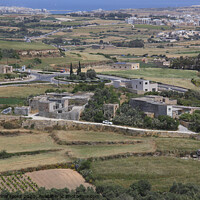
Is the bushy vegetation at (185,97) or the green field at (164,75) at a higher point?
the bushy vegetation at (185,97)

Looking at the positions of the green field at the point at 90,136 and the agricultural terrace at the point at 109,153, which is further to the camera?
the green field at the point at 90,136

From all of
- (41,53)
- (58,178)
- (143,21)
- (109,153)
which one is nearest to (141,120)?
(109,153)

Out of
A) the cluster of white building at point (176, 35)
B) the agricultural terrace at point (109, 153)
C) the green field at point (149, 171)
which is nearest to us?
the green field at point (149, 171)

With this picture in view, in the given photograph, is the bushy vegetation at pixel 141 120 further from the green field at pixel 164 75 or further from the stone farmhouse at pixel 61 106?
the green field at pixel 164 75

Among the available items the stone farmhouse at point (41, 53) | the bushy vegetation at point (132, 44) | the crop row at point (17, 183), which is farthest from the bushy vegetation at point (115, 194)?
the bushy vegetation at point (132, 44)

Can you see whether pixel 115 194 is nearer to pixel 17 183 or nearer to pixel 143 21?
pixel 17 183

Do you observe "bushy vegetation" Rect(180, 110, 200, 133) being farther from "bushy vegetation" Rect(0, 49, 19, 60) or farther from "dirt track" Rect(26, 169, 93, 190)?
"bushy vegetation" Rect(0, 49, 19, 60)
